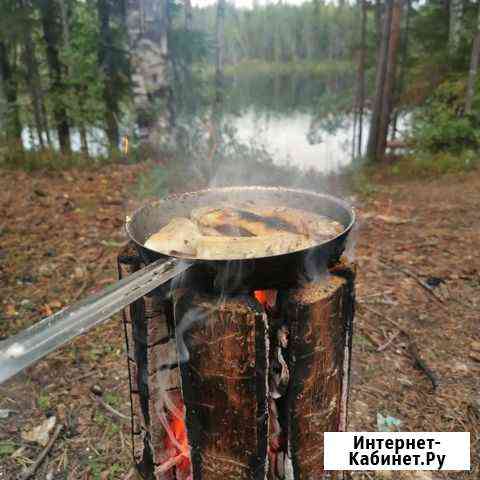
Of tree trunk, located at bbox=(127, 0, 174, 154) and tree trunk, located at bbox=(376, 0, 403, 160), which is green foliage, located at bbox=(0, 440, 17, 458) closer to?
tree trunk, located at bbox=(127, 0, 174, 154)

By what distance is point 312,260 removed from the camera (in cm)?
176

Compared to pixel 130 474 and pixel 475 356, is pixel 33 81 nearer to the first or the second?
pixel 130 474

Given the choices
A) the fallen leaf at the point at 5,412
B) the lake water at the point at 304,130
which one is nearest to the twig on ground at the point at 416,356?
the fallen leaf at the point at 5,412

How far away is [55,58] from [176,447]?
14154 millimetres

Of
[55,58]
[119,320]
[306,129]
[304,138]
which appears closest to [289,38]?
[306,129]

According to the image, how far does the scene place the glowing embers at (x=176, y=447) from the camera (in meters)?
2.16

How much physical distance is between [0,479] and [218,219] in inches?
75.3

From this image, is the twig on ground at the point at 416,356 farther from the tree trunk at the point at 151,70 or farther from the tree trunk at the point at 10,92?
the tree trunk at the point at 10,92

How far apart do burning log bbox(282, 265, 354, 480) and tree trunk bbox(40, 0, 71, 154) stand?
41.5ft

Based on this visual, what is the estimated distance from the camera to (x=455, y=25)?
48.1 ft

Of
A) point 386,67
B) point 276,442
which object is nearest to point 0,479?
point 276,442

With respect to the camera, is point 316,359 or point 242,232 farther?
point 242,232

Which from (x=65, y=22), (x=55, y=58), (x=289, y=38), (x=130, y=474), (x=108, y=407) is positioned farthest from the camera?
(x=289, y=38)

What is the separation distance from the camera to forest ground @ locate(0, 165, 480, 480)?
2764mm
